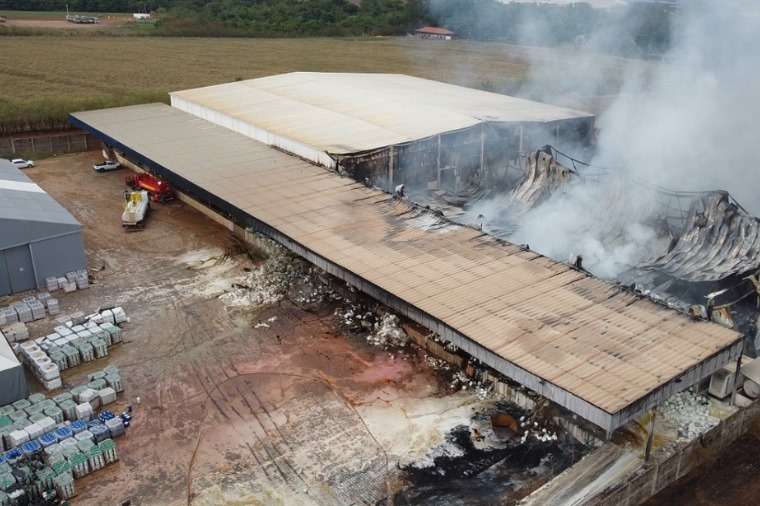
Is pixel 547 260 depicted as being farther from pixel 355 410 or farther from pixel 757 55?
pixel 757 55

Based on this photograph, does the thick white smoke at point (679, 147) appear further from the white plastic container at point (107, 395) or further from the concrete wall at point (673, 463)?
the white plastic container at point (107, 395)

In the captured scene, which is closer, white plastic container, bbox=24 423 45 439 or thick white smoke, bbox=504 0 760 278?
A: white plastic container, bbox=24 423 45 439

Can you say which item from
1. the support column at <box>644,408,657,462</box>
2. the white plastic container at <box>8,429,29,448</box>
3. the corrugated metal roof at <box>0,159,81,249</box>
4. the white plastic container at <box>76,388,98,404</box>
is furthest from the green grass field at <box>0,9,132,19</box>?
the support column at <box>644,408,657,462</box>

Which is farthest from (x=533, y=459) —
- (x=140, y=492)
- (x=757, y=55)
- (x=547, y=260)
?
(x=757, y=55)

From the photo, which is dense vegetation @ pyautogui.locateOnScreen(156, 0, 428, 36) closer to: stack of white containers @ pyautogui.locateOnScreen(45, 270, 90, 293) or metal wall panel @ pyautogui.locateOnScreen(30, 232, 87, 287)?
metal wall panel @ pyautogui.locateOnScreen(30, 232, 87, 287)

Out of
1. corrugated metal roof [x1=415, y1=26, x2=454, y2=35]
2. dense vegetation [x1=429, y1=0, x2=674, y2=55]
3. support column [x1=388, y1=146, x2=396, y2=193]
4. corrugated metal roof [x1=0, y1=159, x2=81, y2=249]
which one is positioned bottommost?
corrugated metal roof [x1=0, y1=159, x2=81, y2=249]

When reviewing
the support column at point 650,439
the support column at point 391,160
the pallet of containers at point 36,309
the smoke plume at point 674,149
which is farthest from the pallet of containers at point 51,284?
the support column at point 650,439
